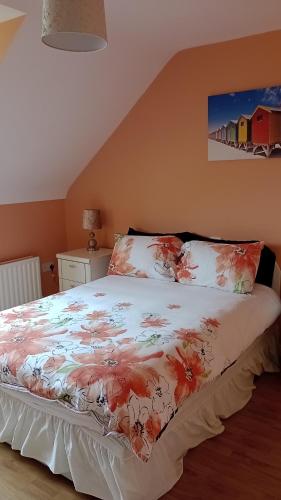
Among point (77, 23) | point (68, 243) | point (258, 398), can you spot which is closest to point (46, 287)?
point (68, 243)

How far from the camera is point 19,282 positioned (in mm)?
3703

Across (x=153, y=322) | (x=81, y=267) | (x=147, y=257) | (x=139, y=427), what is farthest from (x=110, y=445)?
(x=81, y=267)

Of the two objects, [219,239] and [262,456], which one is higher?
[219,239]

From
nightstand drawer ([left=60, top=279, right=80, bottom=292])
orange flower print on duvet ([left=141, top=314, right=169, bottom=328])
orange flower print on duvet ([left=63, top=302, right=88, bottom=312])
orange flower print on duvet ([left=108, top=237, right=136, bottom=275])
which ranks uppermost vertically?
orange flower print on duvet ([left=108, top=237, right=136, bottom=275])

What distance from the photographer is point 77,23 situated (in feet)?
4.81

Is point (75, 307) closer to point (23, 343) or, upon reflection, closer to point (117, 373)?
point (23, 343)

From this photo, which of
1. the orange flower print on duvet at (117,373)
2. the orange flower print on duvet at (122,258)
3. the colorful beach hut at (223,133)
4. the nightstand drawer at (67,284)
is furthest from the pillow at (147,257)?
the orange flower print on duvet at (117,373)

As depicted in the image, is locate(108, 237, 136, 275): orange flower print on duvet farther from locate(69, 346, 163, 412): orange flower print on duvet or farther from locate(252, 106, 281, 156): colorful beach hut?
locate(69, 346, 163, 412): orange flower print on duvet

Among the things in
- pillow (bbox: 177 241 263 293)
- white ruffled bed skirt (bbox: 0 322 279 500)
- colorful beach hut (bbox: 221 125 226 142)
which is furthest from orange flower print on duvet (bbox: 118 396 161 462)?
colorful beach hut (bbox: 221 125 226 142)

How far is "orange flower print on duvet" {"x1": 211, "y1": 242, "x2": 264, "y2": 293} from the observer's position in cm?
279

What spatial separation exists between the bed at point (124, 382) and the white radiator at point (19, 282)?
1.00 m

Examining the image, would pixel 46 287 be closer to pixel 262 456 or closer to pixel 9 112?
pixel 9 112

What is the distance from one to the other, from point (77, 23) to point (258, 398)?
2.31 meters

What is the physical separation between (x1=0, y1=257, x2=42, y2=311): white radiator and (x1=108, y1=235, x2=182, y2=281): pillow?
2.75 feet
